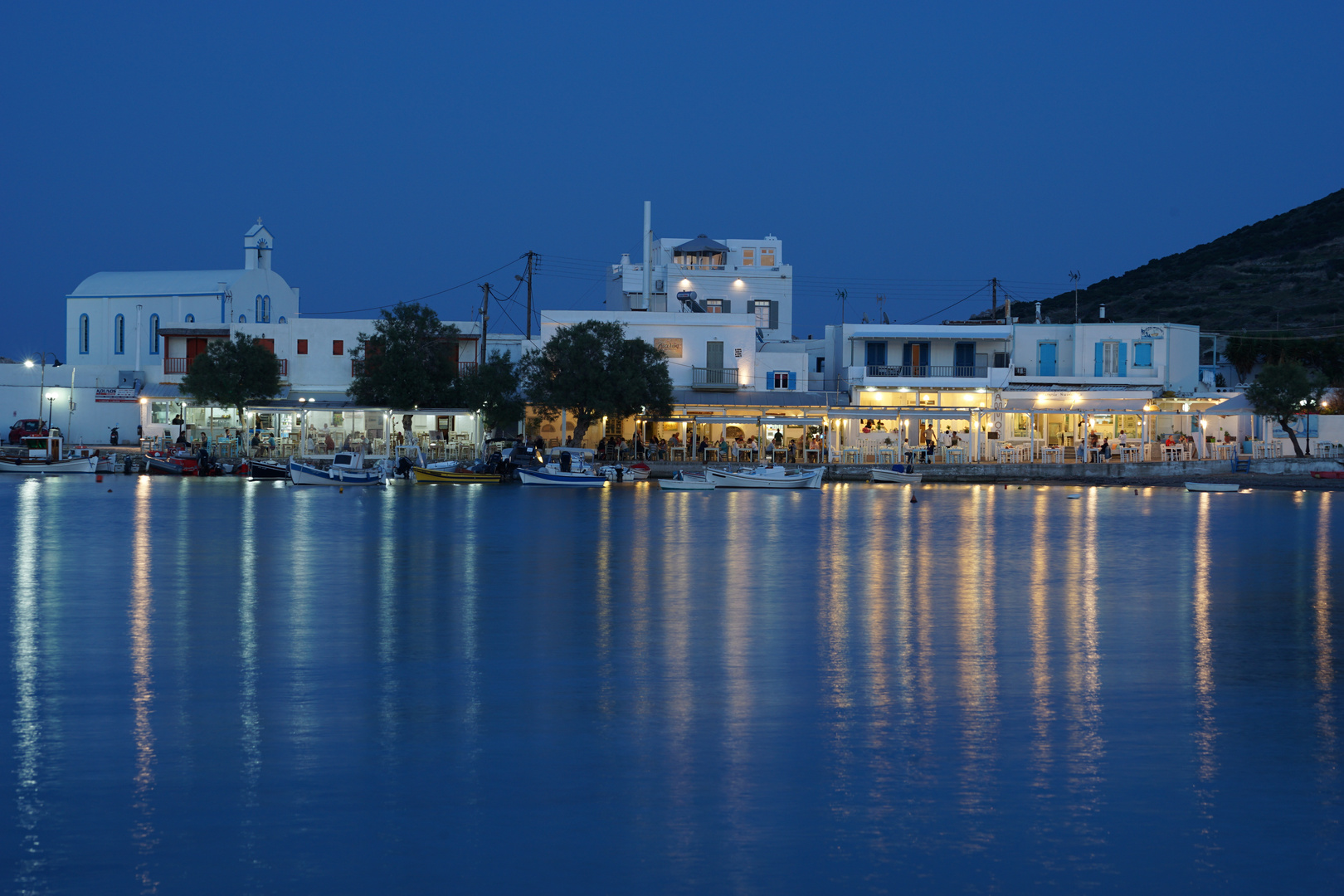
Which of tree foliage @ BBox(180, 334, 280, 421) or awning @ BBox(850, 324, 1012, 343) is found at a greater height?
awning @ BBox(850, 324, 1012, 343)

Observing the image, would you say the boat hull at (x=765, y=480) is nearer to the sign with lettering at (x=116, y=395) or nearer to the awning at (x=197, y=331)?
the awning at (x=197, y=331)

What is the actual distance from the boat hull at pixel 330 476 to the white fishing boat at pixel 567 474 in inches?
235

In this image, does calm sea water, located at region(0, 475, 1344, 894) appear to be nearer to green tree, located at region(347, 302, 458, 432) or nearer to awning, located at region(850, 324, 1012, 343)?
green tree, located at region(347, 302, 458, 432)

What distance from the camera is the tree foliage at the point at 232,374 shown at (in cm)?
5488

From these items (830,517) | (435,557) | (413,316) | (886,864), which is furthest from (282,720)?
(413,316)

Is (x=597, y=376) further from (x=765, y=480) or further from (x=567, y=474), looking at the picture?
(x=765, y=480)

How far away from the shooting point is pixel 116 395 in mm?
61469

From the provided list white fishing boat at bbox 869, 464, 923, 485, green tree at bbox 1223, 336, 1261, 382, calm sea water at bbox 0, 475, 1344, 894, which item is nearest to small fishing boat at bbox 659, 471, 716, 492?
white fishing boat at bbox 869, 464, 923, 485

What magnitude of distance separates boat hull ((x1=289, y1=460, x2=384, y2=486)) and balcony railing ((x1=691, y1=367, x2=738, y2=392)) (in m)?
15.0

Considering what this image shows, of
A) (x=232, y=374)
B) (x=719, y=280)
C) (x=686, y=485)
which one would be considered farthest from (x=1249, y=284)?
(x=232, y=374)

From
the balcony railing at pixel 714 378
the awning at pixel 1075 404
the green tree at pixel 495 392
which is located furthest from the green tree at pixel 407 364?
the awning at pixel 1075 404

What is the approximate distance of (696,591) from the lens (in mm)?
21453

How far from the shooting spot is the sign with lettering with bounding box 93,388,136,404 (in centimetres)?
6111

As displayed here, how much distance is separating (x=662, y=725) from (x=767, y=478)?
4013 centimetres
